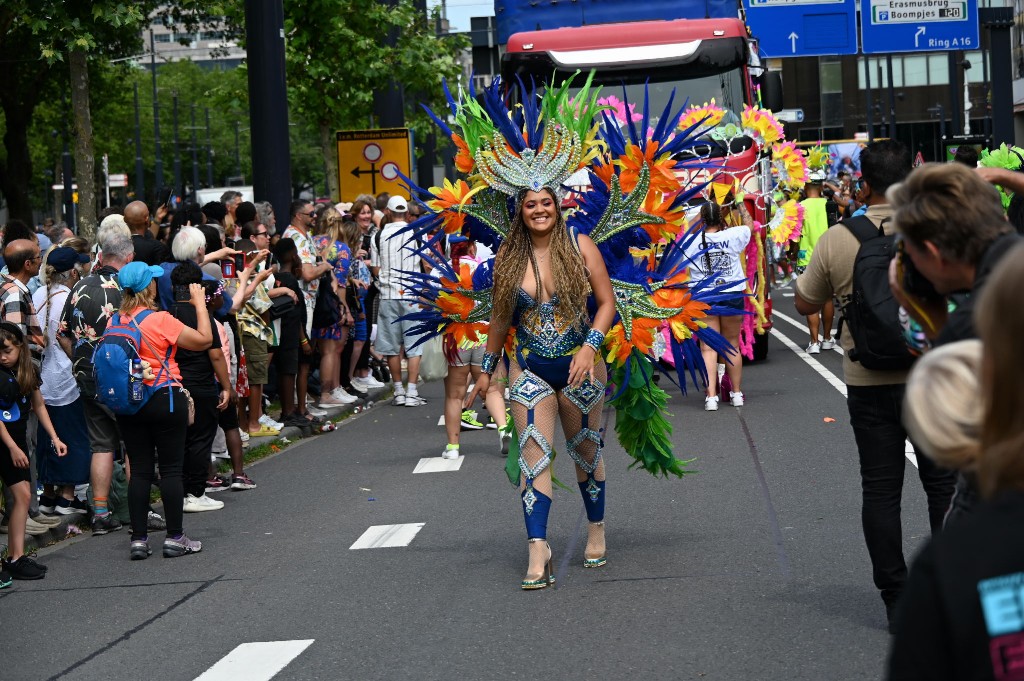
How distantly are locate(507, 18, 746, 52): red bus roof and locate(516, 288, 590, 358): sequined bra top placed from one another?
996 centimetres

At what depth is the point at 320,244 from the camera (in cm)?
1476

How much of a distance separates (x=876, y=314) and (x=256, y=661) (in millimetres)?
2733

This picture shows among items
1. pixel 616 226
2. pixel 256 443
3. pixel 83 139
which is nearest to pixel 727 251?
pixel 256 443

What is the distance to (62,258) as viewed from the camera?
32.2 ft

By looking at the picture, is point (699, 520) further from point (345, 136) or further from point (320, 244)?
point (345, 136)

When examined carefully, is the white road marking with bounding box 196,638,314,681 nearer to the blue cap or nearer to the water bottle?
the water bottle

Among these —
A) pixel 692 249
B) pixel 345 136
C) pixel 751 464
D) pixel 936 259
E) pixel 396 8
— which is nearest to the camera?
pixel 936 259

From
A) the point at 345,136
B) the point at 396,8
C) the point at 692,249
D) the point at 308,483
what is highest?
the point at 396,8

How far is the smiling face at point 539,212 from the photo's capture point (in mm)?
Result: 7086

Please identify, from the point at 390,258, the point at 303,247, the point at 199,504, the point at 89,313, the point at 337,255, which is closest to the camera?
the point at 89,313

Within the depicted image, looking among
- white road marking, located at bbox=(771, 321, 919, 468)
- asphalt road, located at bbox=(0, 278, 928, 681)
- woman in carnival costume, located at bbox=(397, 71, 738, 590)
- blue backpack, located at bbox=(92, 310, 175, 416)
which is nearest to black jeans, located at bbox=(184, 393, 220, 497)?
asphalt road, located at bbox=(0, 278, 928, 681)

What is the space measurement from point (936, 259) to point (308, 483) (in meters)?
7.75

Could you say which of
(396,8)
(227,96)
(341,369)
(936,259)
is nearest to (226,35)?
(227,96)

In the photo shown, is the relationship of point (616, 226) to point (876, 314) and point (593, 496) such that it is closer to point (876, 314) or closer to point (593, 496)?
point (593, 496)
